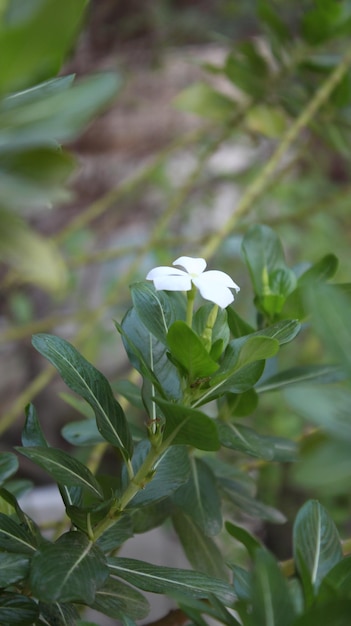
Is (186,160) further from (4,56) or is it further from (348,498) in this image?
(4,56)

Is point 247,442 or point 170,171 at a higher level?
point 247,442

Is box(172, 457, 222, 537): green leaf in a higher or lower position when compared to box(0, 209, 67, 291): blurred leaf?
lower

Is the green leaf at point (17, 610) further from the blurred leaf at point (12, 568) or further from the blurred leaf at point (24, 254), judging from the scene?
→ the blurred leaf at point (24, 254)

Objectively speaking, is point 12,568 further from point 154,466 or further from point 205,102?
point 205,102

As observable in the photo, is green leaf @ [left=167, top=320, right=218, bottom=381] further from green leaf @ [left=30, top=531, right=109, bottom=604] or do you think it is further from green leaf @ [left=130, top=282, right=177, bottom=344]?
green leaf @ [left=30, top=531, right=109, bottom=604]

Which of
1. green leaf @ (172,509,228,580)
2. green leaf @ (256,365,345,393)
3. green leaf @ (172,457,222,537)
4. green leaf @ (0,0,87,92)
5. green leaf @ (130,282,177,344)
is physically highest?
green leaf @ (0,0,87,92)

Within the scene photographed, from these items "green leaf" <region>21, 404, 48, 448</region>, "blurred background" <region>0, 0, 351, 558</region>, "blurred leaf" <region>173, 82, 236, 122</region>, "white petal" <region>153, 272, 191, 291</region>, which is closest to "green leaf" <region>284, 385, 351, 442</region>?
"blurred background" <region>0, 0, 351, 558</region>

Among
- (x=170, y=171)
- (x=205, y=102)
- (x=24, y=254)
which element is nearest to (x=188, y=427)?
(x=24, y=254)
